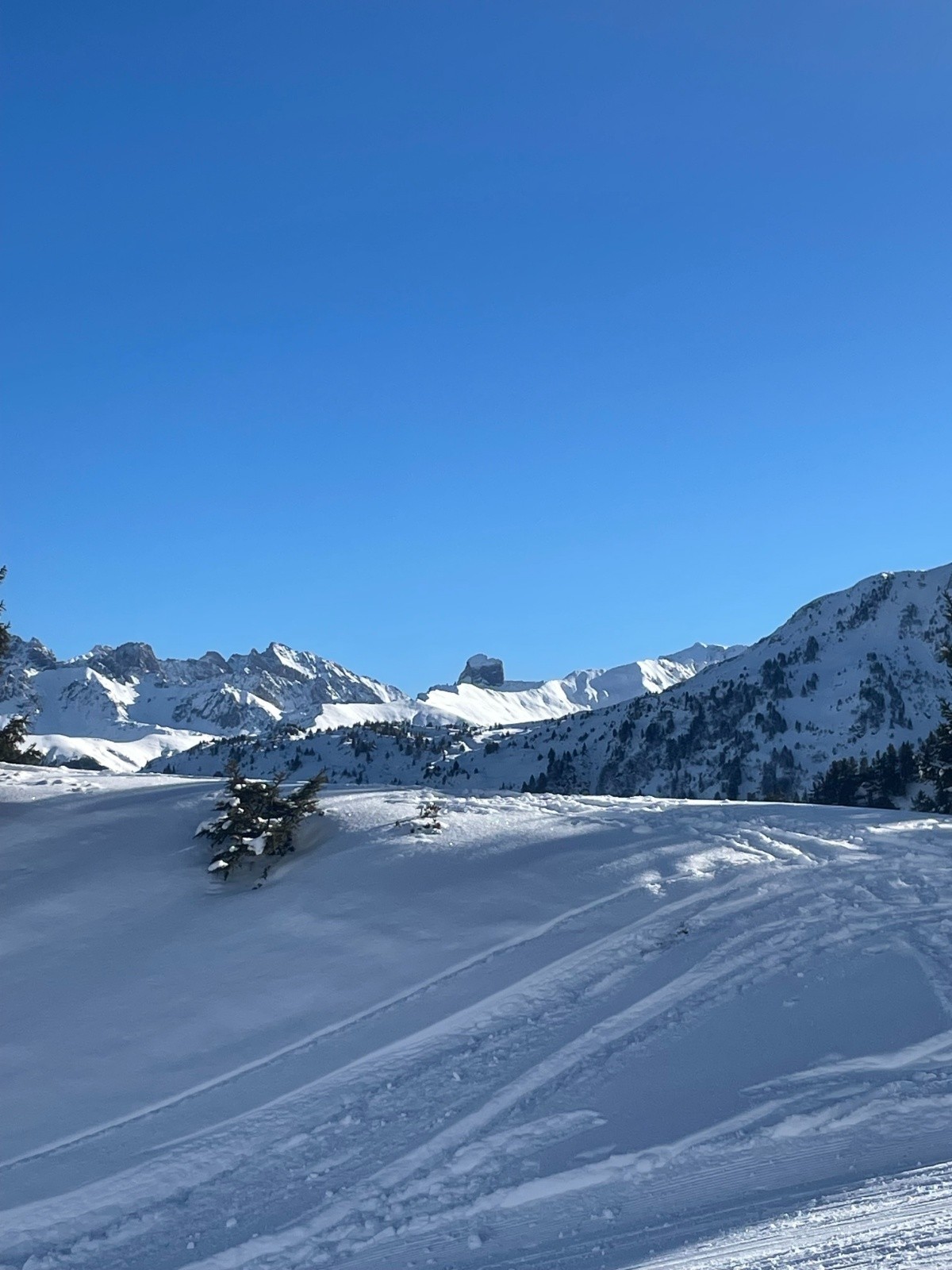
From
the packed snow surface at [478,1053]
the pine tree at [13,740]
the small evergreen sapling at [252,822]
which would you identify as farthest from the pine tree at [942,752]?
the pine tree at [13,740]

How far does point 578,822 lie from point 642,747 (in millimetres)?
177182

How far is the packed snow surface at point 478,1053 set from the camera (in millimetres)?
7535

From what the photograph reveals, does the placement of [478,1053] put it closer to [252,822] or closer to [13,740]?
[252,822]

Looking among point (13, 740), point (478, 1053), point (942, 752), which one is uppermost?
point (13, 740)

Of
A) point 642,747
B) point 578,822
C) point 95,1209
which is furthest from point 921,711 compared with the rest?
point 95,1209

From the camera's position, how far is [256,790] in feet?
57.4

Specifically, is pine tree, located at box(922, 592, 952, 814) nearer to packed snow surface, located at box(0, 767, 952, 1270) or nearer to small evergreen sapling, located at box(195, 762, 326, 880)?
packed snow surface, located at box(0, 767, 952, 1270)

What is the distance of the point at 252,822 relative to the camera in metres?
16.6

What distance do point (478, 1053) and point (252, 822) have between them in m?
7.57

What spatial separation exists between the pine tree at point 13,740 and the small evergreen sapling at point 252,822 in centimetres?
966

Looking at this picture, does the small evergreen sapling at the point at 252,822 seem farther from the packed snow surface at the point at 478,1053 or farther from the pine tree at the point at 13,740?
the pine tree at the point at 13,740

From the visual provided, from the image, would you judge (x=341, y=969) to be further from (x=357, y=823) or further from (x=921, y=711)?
(x=921, y=711)

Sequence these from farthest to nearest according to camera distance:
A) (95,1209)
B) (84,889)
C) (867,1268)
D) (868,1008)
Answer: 1. (84,889)
2. (868,1008)
3. (95,1209)
4. (867,1268)

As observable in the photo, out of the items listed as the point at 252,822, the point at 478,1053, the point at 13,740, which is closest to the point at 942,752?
the point at 252,822
